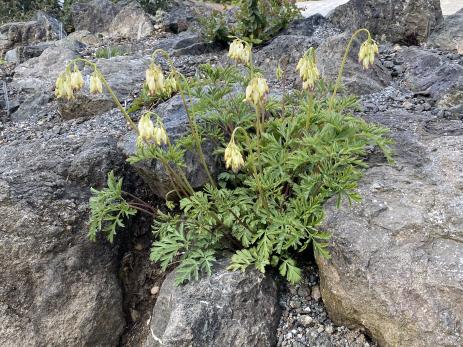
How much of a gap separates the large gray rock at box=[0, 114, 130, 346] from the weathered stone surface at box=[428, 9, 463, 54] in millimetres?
5991

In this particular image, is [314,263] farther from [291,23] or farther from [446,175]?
[291,23]

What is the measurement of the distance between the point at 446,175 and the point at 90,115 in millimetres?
4383

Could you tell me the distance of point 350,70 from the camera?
6.37 m

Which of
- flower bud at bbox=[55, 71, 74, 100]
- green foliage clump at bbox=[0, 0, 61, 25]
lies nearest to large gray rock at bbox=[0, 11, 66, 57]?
green foliage clump at bbox=[0, 0, 61, 25]

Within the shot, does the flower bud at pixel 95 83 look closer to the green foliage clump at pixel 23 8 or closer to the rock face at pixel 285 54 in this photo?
the rock face at pixel 285 54

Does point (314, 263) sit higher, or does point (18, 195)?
point (18, 195)

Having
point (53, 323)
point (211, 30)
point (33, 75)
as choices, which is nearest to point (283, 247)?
point (53, 323)

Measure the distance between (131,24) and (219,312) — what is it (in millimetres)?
9049

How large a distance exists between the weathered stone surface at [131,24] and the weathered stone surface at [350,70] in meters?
5.41

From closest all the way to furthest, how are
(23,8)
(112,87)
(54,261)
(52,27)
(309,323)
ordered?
(309,323) < (54,261) < (112,87) < (52,27) < (23,8)

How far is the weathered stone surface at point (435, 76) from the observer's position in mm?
5785

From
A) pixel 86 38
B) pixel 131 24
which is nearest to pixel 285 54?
pixel 131 24

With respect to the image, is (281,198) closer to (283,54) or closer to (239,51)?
(239,51)

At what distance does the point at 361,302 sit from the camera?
3646 mm
